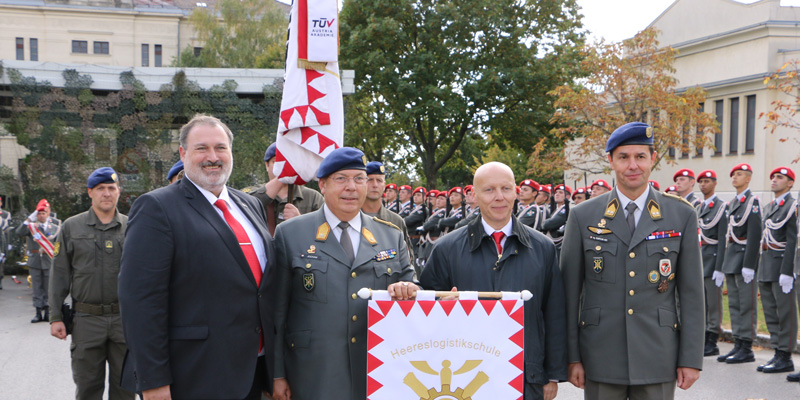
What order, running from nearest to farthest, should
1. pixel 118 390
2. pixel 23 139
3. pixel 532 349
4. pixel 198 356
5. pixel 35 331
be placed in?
1. pixel 198 356
2. pixel 532 349
3. pixel 118 390
4. pixel 35 331
5. pixel 23 139

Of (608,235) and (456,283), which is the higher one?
(608,235)

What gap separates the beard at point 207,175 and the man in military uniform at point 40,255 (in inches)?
424

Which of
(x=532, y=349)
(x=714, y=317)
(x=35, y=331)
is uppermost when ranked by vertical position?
(x=532, y=349)

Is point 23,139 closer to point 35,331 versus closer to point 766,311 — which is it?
point 35,331

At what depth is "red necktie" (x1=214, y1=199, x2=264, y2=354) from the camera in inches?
142

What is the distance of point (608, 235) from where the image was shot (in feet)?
13.4

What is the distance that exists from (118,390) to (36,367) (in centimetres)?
399

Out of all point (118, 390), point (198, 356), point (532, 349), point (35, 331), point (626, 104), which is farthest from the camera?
point (626, 104)

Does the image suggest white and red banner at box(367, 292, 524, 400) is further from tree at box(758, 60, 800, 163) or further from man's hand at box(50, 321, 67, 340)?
tree at box(758, 60, 800, 163)

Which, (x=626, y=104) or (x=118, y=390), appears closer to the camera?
(x=118, y=390)

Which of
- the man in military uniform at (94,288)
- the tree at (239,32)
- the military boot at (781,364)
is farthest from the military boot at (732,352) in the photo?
the tree at (239,32)

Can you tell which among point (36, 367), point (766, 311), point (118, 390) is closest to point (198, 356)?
point (118, 390)

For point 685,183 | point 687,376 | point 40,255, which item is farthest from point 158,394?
point 40,255

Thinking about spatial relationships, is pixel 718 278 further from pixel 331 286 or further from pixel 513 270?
pixel 331 286
